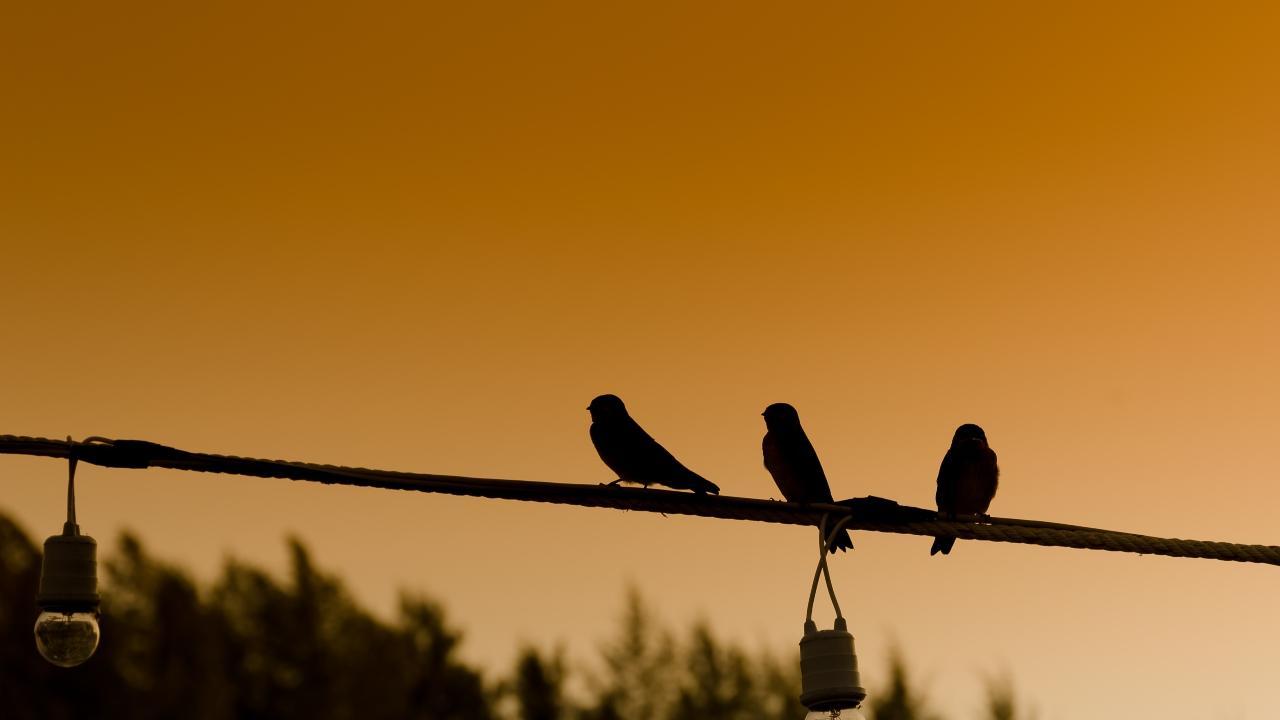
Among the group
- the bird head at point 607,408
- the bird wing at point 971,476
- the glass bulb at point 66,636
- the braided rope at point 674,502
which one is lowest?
the glass bulb at point 66,636

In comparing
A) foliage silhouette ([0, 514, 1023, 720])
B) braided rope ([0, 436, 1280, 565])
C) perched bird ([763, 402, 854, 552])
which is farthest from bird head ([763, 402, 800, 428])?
foliage silhouette ([0, 514, 1023, 720])

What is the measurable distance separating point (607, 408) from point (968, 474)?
2.25 m

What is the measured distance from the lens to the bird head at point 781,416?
1024cm

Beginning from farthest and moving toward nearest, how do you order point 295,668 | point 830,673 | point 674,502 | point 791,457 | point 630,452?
point 295,668 < point 791,457 < point 630,452 < point 674,502 < point 830,673

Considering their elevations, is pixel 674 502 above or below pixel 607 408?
below

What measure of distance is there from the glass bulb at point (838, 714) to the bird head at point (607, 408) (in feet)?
17.1

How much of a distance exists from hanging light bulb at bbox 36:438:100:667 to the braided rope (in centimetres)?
18

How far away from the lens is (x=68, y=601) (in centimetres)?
466

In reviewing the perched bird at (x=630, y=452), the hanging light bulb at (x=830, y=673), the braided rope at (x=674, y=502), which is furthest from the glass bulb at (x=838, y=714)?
the perched bird at (x=630, y=452)

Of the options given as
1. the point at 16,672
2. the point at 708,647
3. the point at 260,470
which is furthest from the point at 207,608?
the point at 260,470

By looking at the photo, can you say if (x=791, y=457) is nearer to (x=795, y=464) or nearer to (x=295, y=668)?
(x=795, y=464)

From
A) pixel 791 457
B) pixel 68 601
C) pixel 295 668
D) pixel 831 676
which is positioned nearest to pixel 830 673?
pixel 831 676

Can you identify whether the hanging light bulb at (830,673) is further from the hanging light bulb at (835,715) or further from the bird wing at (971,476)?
the bird wing at (971,476)

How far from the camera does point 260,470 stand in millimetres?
4719
